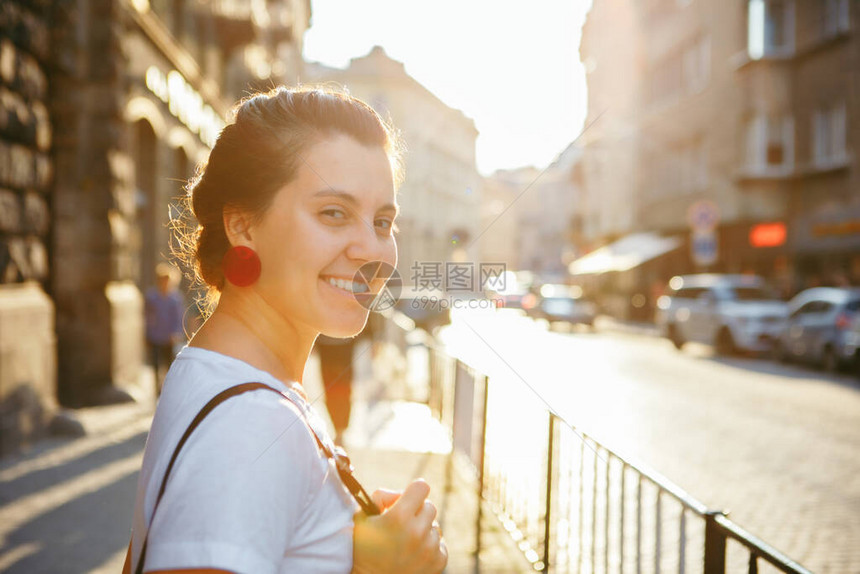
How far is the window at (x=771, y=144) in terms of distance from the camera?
24969 mm

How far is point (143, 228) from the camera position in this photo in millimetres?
12617

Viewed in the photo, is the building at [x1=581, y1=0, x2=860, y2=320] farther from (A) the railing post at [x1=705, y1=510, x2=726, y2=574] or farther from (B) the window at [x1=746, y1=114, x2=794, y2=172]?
(A) the railing post at [x1=705, y1=510, x2=726, y2=574]

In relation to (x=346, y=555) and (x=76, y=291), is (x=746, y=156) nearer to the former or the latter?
(x=76, y=291)

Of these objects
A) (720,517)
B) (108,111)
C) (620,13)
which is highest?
(620,13)

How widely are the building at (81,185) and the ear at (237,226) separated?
3.78m

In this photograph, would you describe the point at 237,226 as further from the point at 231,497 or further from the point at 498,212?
the point at 498,212

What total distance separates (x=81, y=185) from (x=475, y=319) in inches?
295

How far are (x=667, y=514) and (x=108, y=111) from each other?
7534 millimetres

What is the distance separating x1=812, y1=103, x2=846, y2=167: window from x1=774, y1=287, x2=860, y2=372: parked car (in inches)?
342

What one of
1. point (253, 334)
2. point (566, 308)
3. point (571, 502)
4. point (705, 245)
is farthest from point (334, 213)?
point (566, 308)

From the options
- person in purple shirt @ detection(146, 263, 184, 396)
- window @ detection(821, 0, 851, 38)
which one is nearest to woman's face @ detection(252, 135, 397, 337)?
person in purple shirt @ detection(146, 263, 184, 396)

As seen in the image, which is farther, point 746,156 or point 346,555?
point 746,156

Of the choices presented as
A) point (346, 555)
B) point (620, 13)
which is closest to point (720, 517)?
point (346, 555)

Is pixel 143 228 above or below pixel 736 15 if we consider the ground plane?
below
